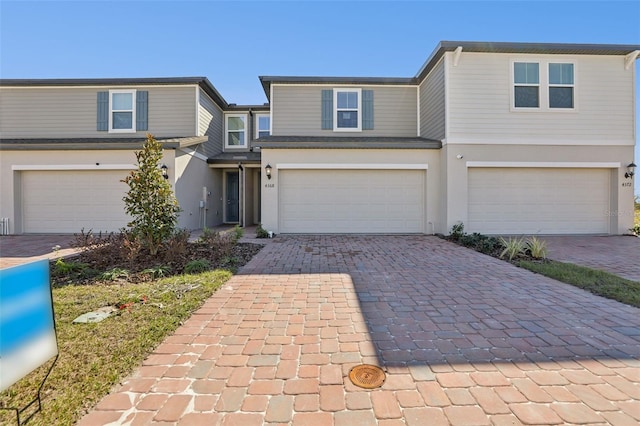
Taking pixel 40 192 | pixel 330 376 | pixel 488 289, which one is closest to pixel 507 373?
pixel 330 376

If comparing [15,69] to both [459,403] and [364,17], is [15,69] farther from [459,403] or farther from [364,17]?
[459,403]

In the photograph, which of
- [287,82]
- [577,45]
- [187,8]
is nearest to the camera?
[187,8]

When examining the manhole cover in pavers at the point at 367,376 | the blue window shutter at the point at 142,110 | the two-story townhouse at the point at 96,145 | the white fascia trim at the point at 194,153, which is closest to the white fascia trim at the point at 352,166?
the white fascia trim at the point at 194,153

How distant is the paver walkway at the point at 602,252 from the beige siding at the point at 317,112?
6.65 meters

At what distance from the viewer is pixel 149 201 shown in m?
6.16

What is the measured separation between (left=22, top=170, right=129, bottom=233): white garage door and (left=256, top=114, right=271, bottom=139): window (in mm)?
6654

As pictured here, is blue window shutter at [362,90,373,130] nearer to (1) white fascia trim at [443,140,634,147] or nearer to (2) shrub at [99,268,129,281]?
(1) white fascia trim at [443,140,634,147]

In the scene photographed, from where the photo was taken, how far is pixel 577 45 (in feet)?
32.0

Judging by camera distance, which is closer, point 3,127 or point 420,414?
point 420,414

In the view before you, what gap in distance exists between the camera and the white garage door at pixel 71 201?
34.8 feet

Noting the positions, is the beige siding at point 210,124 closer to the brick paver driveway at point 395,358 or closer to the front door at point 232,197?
the front door at point 232,197

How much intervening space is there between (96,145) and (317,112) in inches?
322

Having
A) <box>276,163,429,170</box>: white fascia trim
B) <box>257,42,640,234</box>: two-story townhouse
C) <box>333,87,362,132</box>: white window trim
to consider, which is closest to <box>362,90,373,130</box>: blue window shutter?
<box>333,87,362,132</box>: white window trim

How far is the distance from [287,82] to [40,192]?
32.7ft
